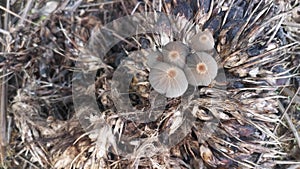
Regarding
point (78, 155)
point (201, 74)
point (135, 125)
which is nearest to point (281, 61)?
point (201, 74)

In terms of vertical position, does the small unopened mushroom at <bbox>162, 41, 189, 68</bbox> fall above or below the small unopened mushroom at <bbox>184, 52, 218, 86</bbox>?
above

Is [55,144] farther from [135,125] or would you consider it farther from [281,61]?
[281,61]

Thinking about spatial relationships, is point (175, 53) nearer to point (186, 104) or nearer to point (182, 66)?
point (182, 66)

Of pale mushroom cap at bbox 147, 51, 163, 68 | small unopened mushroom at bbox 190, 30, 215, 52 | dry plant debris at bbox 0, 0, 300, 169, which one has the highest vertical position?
small unopened mushroom at bbox 190, 30, 215, 52

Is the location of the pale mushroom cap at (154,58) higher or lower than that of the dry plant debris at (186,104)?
higher

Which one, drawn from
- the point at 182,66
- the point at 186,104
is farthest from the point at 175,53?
the point at 186,104
